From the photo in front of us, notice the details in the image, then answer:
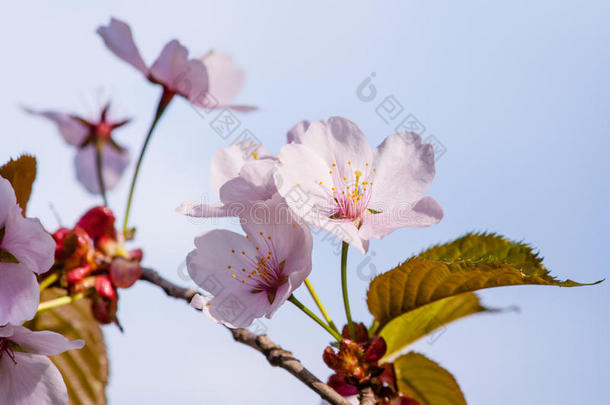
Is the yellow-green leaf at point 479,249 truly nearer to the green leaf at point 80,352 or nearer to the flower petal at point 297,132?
the flower petal at point 297,132

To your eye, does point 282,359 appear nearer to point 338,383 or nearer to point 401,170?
point 338,383

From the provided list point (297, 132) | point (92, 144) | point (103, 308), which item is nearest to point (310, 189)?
point (297, 132)

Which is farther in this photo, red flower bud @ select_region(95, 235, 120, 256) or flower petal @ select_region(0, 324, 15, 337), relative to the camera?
red flower bud @ select_region(95, 235, 120, 256)

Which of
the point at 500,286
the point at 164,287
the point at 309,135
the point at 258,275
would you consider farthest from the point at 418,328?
the point at 164,287

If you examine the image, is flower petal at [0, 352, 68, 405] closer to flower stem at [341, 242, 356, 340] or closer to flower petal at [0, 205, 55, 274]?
flower petal at [0, 205, 55, 274]

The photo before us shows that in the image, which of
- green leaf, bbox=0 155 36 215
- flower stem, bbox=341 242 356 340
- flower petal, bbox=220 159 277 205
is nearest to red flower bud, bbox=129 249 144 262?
green leaf, bbox=0 155 36 215

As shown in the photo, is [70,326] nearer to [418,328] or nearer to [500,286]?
[418,328]

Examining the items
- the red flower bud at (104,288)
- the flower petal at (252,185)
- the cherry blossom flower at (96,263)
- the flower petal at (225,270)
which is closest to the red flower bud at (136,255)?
the cherry blossom flower at (96,263)
